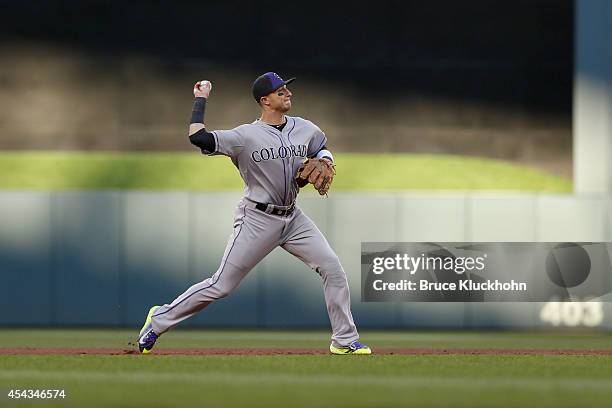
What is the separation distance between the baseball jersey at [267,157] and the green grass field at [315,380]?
1142mm

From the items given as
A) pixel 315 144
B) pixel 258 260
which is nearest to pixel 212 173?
pixel 315 144

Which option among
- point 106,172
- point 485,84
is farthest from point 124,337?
point 485,84

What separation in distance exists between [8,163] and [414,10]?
560cm

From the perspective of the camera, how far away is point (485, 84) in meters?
16.8

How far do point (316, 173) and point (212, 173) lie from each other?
7264mm

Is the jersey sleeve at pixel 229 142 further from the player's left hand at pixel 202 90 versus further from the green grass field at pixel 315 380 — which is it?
the green grass field at pixel 315 380

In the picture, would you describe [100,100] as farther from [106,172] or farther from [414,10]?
[414,10]

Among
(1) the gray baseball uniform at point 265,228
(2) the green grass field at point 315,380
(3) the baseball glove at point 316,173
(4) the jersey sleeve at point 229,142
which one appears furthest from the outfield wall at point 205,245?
(4) the jersey sleeve at point 229,142

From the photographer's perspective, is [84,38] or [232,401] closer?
[232,401]

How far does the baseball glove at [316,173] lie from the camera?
8.82 m

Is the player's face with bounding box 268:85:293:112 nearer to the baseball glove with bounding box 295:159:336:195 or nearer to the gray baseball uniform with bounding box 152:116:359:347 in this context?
the gray baseball uniform with bounding box 152:116:359:347

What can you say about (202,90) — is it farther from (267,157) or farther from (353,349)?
(353,349)

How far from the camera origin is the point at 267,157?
880cm

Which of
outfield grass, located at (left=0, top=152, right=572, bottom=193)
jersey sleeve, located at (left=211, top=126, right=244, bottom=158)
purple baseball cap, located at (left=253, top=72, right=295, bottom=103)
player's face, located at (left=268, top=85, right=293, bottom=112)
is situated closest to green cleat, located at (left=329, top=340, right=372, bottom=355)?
jersey sleeve, located at (left=211, top=126, right=244, bottom=158)
